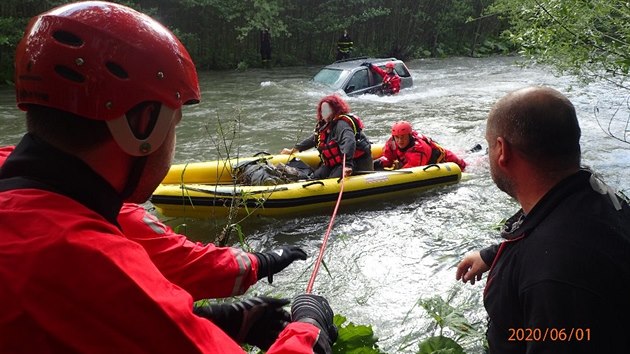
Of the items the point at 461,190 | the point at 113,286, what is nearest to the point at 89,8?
the point at 113,286

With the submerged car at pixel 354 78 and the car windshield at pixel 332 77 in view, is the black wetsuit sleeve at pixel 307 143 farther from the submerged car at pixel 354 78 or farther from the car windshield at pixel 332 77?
the car windshield at pixel 332 77

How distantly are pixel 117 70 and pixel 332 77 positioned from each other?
12.1m

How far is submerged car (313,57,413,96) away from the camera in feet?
40.6

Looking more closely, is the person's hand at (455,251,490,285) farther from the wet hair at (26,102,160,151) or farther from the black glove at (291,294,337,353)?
the wet hair at (26,102,160,151)

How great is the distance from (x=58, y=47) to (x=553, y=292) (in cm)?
A: 139

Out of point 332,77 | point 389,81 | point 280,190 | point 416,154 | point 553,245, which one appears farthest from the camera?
point 332,77

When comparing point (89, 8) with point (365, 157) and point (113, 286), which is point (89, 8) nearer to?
point (113, 286)

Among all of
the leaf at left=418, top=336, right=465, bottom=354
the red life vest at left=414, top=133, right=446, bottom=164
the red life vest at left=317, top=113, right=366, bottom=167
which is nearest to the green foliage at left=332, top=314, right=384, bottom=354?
the leaf at left=418, top=336, right=465, bottom=354

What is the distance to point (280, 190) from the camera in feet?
19.3

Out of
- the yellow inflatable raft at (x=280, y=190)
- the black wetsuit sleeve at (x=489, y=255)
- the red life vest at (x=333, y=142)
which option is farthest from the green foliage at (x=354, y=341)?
the red life vest at (x=333, y=142)

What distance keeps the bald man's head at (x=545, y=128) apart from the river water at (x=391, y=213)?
163 centimetres

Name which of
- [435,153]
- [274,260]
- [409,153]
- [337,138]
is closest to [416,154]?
[409,153]

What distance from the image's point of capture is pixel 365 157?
6777 mm

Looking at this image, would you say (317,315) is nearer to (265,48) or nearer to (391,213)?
(391,213)
